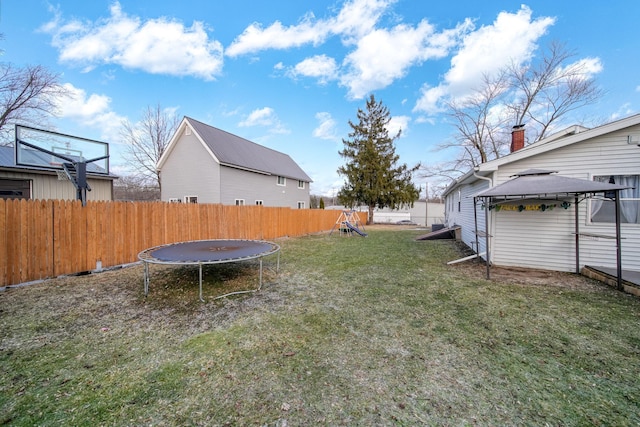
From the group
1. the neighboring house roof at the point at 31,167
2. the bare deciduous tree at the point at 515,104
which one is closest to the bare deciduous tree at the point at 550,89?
the bare deciduous tree at the point at 515,104

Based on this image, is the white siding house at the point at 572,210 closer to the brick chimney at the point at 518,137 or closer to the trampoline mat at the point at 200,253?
the brick chimney at the point at 518,137

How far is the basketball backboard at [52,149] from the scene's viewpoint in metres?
7.09

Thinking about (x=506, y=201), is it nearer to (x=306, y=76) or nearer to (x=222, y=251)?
(x=222, y=251)

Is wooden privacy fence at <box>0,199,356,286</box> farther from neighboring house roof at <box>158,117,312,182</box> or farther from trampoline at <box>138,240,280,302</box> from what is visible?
neighboring house roof at <box>158,117,312,182</box>

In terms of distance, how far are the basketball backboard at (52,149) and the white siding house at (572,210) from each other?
11527 millimetres

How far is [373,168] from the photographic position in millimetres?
24453

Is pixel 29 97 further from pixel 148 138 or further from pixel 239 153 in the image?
pixel 239 153

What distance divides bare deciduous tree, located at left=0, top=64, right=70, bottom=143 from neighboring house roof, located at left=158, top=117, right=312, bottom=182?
268 inches

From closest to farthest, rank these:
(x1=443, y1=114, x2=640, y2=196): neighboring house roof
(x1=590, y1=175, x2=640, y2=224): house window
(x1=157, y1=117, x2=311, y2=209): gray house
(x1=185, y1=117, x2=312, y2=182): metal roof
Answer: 1. (x1=443, y1=114, x2=640, y2=196): neighboring house roof
2. (x1=590, y1=175, x2=640, y2=224): house window
3. (x1=157, y1=117, x2=311, y2=209): gray house
4. (x1=185, y1=117, x2=312, y2=182): metal roof

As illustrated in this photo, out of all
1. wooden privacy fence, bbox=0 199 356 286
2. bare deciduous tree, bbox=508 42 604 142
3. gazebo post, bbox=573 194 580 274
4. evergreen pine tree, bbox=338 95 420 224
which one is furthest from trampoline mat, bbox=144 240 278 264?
bare deciduous tree, bbox=508 42 604 142

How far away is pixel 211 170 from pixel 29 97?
11837mm

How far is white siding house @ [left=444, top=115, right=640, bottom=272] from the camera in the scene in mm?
5613

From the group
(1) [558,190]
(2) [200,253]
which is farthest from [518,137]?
(2) [200,253]

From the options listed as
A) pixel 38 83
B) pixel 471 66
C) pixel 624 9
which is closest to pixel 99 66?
pixel 38 83
